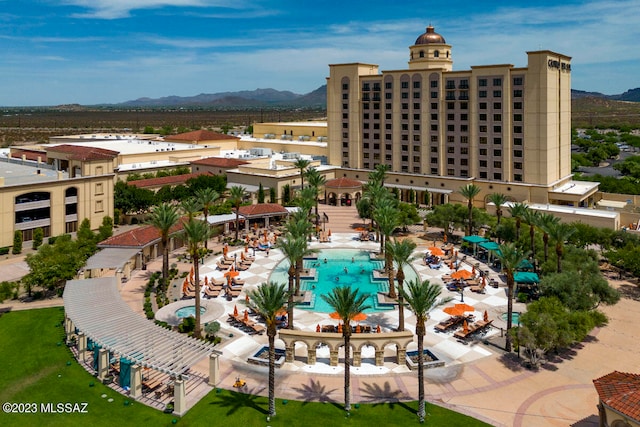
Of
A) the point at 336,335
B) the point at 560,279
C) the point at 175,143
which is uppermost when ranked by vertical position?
the point at 175,143

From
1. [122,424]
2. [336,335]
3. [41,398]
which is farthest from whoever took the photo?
[336,335]

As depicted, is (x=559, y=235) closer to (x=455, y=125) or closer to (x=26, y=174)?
(x=455, y=125)

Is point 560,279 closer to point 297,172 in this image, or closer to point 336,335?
point 336,335

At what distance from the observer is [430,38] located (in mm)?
93375

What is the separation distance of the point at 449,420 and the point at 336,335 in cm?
976

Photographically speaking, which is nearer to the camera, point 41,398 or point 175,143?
A: point 41,398

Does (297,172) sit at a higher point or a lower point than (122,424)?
higher

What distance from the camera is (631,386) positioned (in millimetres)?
26422

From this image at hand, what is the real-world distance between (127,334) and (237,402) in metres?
10.5

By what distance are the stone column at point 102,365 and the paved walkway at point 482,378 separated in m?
6.12

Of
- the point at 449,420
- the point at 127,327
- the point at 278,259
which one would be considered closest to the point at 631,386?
the point at 449,420

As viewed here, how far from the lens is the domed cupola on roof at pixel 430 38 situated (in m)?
93.2

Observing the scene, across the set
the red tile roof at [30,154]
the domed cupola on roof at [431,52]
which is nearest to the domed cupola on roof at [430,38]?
the domed cupola on roof at [431,52]

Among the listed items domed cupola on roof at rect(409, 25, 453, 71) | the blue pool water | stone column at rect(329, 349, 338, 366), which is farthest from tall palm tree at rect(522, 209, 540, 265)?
domed cupola on roof at rect(409, 25, 453, 71)
